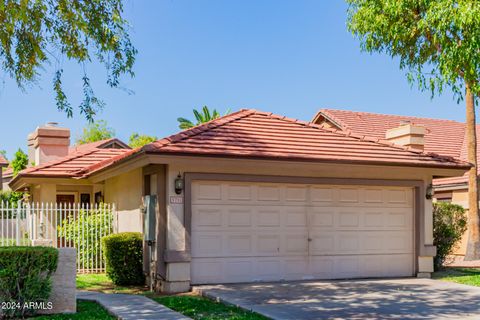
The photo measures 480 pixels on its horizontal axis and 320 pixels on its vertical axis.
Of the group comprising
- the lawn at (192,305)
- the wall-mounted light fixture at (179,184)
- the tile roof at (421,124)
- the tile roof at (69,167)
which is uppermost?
the tile roof at (421,124)

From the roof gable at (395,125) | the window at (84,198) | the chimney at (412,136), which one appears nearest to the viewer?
the chimney at (412,136)

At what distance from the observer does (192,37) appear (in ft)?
74.6

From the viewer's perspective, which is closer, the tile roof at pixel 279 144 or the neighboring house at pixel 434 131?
the tile roof at pixel 279 144

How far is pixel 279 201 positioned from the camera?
1442 cm

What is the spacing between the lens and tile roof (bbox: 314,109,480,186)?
26109 millimetres

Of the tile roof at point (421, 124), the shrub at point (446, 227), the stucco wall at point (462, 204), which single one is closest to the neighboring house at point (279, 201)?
the shrub at point (446, 227)

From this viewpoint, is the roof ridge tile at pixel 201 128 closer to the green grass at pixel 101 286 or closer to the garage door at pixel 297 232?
the garage door at pixel 297 232

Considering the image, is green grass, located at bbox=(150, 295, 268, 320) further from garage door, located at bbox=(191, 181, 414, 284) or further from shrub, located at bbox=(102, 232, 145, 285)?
shrub, located at bbox=(102, 232, 145, 285)

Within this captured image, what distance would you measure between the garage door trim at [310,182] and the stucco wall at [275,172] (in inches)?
3.3

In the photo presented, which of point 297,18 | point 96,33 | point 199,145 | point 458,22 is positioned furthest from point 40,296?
point 297,18

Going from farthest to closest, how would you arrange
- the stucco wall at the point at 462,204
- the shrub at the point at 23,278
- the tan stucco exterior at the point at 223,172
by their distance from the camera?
the stucco wall at the point at 462,204 → the tan stucco exterior at the point at 223,172 → the shrub at the point at 23,278

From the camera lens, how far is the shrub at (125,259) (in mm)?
14752

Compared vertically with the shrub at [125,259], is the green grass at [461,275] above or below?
below

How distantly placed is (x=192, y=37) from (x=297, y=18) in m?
4.31
